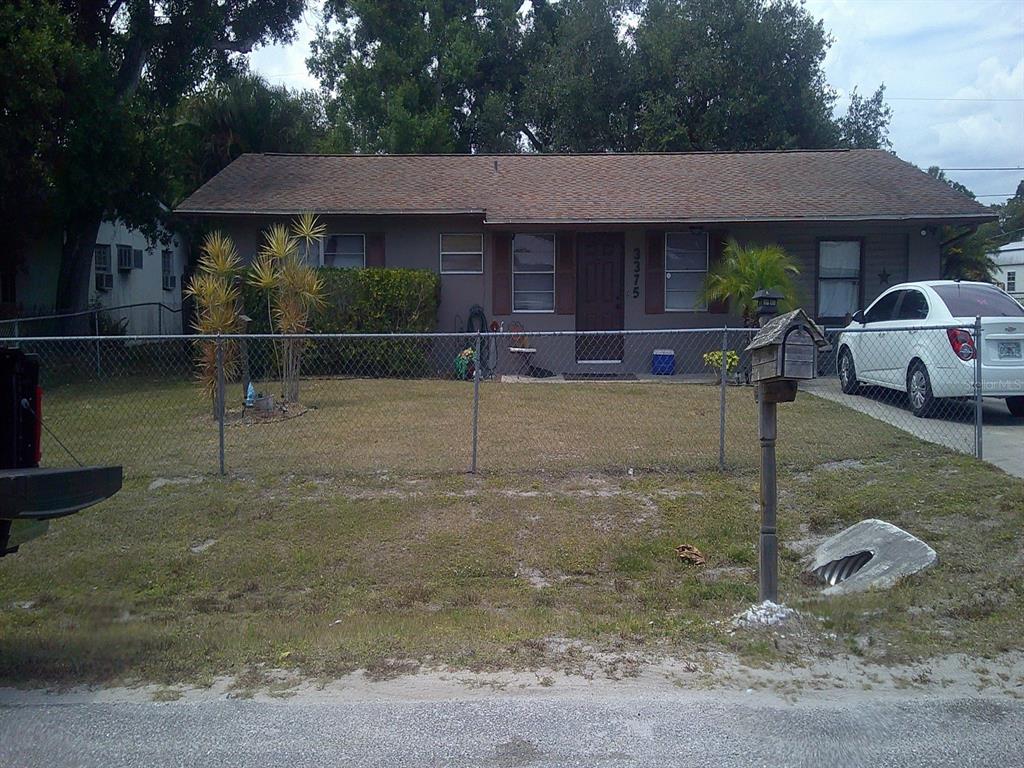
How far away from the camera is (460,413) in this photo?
1206 centimetres

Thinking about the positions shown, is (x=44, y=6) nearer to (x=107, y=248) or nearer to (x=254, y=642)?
(x=107, y=248)

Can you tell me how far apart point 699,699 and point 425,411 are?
7.25 m

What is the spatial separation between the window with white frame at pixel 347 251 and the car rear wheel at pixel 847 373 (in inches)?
352

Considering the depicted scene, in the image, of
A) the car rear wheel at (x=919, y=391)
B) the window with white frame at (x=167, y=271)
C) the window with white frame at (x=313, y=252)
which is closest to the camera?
the car rear wheel at (x=919, y=391)

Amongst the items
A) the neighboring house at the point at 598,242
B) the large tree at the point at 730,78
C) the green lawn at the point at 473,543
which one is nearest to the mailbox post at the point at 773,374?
the green lawn at the point at 473,543

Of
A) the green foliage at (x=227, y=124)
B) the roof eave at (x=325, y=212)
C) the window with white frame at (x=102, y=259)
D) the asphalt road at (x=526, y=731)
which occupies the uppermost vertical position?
the green foliage at (x=227, y=124)

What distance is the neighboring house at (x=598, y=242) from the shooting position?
17828 mm

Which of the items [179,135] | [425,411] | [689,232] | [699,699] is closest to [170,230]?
[179,135]

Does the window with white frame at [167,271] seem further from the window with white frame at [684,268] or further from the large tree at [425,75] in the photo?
the window with white frame at [684,268]

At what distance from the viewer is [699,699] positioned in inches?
206

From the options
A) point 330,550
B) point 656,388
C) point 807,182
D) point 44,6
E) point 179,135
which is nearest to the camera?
point 330,550

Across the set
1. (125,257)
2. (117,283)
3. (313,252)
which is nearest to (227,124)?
(125,257)

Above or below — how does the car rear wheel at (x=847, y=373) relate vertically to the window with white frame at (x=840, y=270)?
below

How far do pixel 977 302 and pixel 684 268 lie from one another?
22.5 ft
